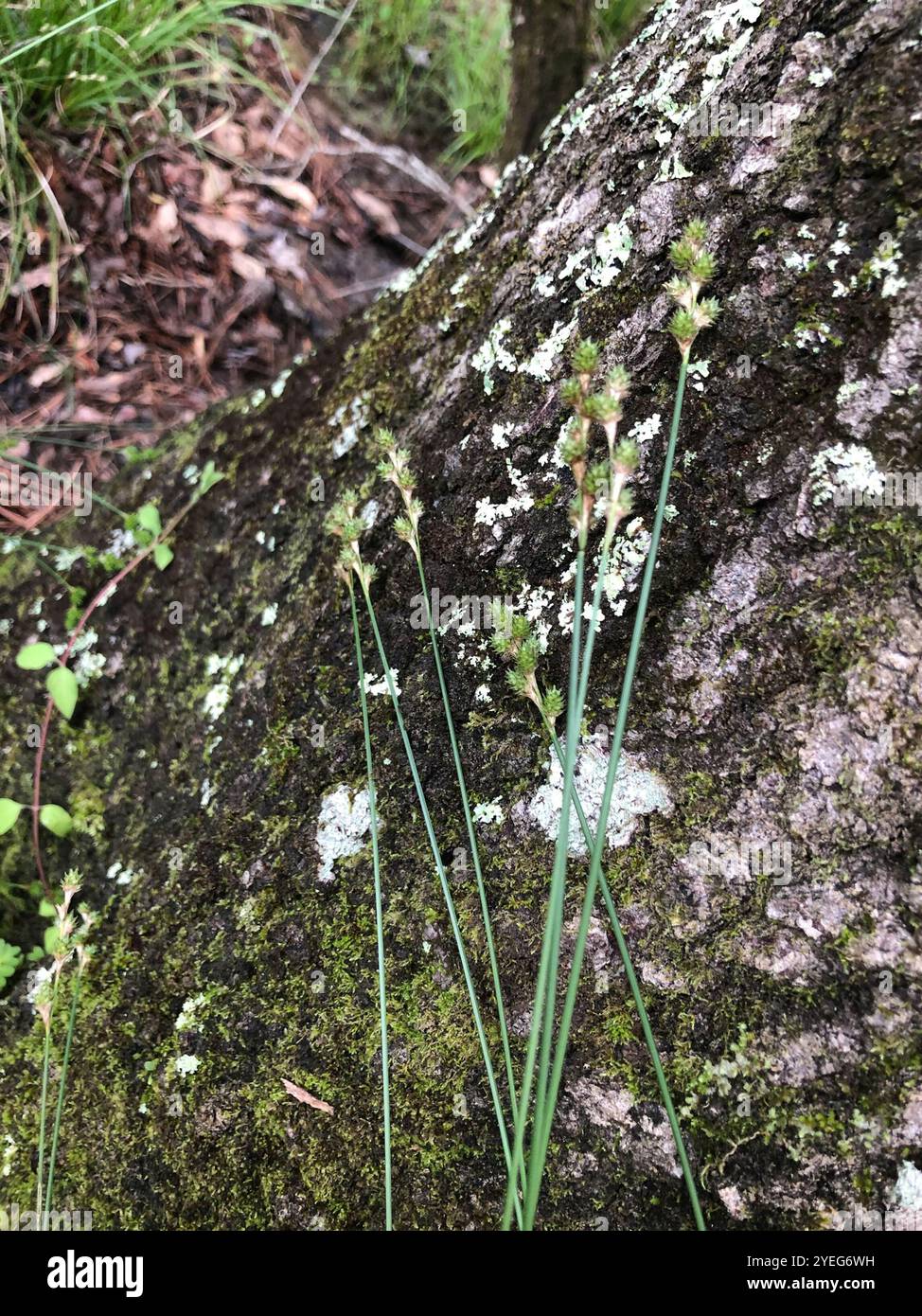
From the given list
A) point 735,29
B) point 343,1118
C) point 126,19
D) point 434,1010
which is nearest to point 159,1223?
point 343,1118

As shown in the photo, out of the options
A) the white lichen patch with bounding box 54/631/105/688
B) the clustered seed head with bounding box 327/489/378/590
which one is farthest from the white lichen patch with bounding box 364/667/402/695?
the white lichen patch with bounding box 54/631/105/688

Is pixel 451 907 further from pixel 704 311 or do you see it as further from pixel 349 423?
pixel 349 423

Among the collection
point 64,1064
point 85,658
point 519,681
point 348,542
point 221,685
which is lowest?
point 64,1064

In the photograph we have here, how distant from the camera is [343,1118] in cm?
136

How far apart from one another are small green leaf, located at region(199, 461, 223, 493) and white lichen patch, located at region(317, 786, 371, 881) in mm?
989

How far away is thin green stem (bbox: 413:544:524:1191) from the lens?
1.24 meters

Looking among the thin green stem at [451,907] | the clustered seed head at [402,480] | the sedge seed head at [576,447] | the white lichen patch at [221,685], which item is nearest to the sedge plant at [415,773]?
the thin green stem at [451,907]

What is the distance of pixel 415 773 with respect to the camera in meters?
1.41

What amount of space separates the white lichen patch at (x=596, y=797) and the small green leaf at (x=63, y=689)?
119 cm

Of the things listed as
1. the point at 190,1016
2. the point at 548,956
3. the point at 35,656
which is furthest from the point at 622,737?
the point at 35,656

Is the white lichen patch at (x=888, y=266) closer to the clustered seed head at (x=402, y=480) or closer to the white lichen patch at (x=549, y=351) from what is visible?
the white lichen patch at (x=549, y=351)

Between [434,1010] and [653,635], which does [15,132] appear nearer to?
[653,635]

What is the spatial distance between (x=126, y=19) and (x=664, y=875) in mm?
3190

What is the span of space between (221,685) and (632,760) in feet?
3.11
